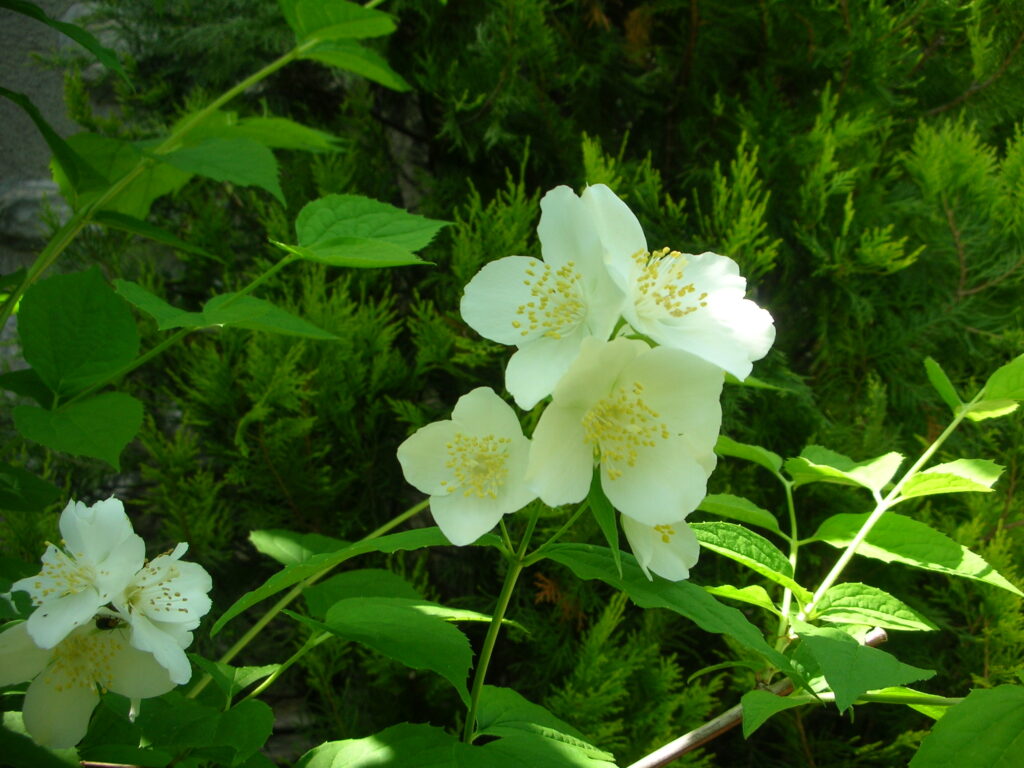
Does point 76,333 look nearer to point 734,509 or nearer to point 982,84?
point 734,509

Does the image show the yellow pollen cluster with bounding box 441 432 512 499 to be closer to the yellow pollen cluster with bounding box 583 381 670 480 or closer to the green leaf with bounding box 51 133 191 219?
the yellow pollen cluster with bounding box 583 381 670 480

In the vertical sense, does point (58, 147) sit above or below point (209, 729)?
above

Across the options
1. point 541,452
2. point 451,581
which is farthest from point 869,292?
point 541,452

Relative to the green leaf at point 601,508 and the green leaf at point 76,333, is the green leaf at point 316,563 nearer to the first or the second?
the green leaf at point 601,508

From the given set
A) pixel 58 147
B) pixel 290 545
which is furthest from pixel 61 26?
pixel 290 545

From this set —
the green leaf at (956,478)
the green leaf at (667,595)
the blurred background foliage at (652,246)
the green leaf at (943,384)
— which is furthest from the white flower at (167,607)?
the blurred background foliage at (652,246)

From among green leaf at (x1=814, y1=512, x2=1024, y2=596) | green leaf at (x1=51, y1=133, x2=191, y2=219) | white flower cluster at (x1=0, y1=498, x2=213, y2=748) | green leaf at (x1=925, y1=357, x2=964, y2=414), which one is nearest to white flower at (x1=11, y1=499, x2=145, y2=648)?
white flower cluster at (x1=0, y1=498, x2=213, y2=748)
